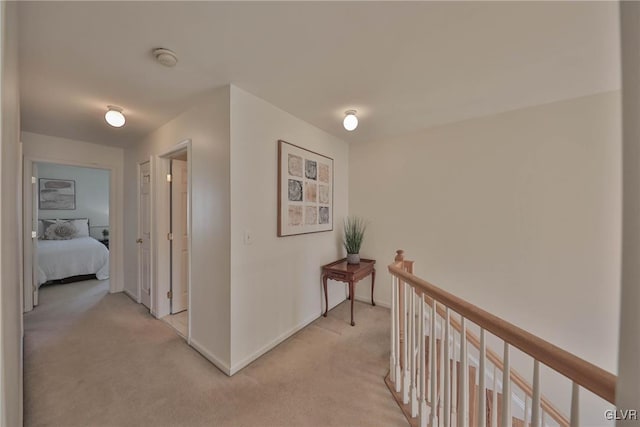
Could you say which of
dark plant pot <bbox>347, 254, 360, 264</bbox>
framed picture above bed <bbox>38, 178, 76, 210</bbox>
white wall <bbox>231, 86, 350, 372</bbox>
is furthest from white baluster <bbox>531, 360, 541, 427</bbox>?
framed picture above bed <bbox>38, 178, 76, 210</bbox>

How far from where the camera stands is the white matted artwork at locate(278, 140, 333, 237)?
93.6 inches

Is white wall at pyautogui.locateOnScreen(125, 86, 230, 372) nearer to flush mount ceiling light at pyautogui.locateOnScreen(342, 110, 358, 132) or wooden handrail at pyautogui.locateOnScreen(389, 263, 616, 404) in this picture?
flush mount ceiling light at pyautogui.locateOnScreen(342, 110, 358, 132)

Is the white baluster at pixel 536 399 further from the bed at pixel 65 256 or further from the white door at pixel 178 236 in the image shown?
the bed at pixel 65 256

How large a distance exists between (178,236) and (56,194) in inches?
193

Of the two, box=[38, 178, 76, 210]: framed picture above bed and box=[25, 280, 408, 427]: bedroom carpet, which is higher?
box=[38, 178, 76, 210]: framed picture above bed

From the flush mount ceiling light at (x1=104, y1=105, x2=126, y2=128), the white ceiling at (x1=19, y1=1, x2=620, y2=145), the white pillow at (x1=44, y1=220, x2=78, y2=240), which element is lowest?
the white pillow at (x1=44, y1=220, x2=78, y2=240)

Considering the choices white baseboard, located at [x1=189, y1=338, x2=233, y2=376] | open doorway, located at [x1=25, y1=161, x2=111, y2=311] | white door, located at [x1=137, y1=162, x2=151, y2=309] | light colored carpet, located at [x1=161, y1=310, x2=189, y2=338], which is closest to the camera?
white baseboard, located at [x1=189, y1=338, x2=233, y2=376]

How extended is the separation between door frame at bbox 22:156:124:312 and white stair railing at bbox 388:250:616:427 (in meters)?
4.10

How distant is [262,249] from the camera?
2.19 m

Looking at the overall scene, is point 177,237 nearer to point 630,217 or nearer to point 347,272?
point 347,272

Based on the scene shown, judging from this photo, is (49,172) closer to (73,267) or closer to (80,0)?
(73,267)

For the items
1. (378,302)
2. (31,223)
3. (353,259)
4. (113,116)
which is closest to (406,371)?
(353,259)

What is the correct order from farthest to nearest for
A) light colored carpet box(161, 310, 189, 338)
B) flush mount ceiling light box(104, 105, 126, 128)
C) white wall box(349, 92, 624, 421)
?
light colored carpet box(161, 310, 189, 338) < flush mount ceiling light box(104, 105, 126, 128) < white wall box(349, 92, 624, 421)

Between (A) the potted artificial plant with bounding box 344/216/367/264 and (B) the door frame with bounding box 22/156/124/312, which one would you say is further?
(A) the potted artificial plant with bounding box 344/216/367/264
